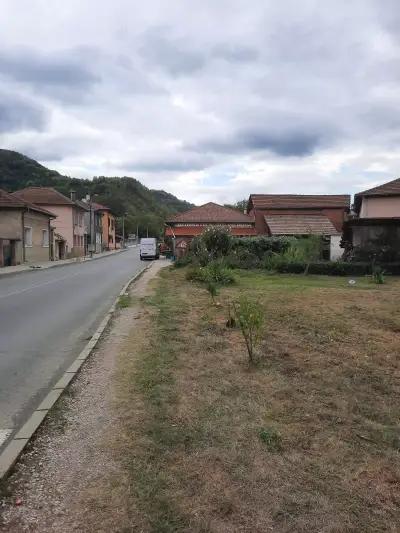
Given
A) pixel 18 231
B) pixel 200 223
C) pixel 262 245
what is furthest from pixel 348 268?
pixel 200 223

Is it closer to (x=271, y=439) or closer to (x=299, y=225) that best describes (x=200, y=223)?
(x=299, y=225)

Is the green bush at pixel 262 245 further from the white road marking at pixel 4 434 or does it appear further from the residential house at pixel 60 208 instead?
the residential house at pixel 60 208

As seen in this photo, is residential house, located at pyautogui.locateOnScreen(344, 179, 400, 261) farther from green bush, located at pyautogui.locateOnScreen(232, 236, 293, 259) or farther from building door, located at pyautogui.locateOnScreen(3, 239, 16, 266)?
building door, located at pyautogui.locateOnScreen(3, 239, 16, 266)

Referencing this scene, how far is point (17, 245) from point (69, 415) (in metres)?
36.2

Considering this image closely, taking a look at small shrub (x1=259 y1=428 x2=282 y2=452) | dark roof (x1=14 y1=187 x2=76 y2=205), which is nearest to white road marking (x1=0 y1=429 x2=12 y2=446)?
small shrub (x1=259 y1=428 x2=282 y2=452)

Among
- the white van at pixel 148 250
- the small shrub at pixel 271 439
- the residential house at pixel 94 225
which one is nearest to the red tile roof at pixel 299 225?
the white van at pixel 148 250

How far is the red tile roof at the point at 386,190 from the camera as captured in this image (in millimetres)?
36406

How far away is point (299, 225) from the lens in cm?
4559

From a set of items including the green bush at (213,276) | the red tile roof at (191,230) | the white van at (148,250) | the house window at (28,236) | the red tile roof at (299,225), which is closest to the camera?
the green bush at (213,276)

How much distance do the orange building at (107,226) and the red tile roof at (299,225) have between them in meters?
47.0

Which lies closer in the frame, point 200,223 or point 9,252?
point 9,252

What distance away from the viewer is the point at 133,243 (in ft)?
440

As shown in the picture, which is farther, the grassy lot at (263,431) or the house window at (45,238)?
the house window at (45,238)

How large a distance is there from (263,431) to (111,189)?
5544 inches
